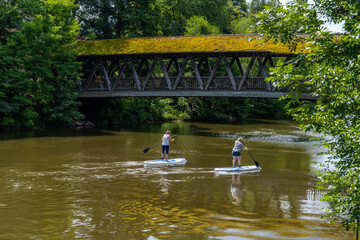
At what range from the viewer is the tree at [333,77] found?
21.8ft

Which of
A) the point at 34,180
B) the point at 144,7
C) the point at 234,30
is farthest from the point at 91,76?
the point at 234,30

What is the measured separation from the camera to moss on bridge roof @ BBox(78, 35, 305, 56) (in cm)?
2880

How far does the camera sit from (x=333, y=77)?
6738mm

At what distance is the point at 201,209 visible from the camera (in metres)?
10.6

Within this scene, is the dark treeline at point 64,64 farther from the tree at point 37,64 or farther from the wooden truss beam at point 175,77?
the wooden truss beam at point 175,77

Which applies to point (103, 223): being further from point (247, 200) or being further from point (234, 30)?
point (234, 30)

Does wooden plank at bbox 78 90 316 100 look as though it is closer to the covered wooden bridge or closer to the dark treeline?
the covered wooden bridge

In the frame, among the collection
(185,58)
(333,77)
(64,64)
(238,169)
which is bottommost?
(238,169)

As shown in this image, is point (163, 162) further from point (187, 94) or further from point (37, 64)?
point (37, 64)

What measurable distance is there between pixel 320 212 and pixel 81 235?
18.7 ft

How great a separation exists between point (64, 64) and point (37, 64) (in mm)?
2034

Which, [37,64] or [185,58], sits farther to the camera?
[185,58]

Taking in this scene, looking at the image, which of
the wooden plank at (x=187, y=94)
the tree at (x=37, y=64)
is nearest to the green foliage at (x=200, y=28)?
the wooden plank at (x=187, y=94)

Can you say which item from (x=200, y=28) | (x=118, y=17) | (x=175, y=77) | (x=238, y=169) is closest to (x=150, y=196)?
(x=238, y=169)
